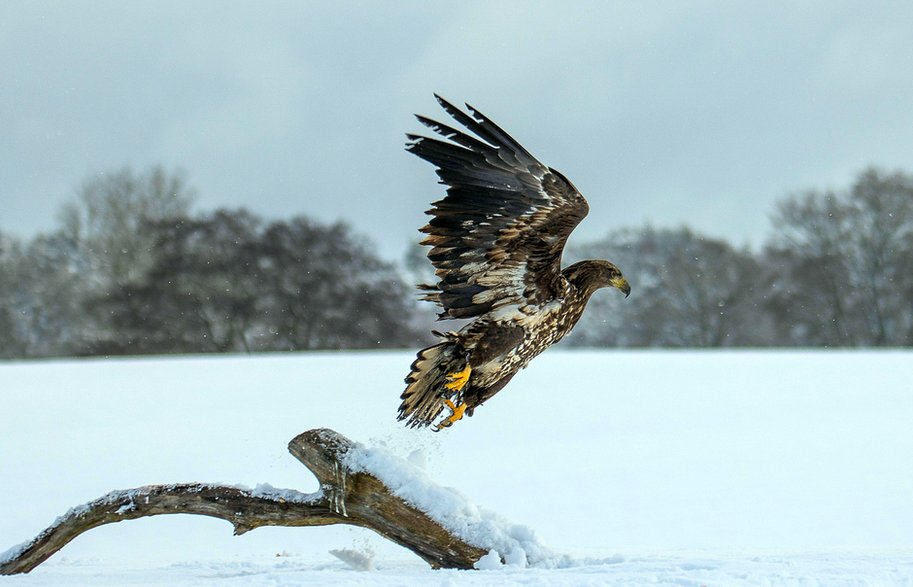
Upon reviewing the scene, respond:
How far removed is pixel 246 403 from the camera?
1264 centimetres

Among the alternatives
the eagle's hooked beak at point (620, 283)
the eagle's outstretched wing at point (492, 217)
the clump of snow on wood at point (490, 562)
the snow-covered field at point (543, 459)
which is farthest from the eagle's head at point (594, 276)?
the clump of snow on wood at point (490, 562)

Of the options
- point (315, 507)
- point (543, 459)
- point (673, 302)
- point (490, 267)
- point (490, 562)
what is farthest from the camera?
point (673, 302)

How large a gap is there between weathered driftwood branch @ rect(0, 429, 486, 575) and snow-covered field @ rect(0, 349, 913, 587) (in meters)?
0.21

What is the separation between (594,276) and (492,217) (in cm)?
78

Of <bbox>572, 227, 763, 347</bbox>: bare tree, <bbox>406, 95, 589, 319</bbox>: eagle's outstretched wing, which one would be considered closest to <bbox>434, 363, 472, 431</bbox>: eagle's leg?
<bbox>406, 95, 589, 319</bbox>: eagle's outstretched wing

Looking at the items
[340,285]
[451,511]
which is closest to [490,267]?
[451,511]

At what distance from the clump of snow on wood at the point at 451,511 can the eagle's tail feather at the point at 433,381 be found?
376mm

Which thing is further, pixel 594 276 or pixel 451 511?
pixel 594 276

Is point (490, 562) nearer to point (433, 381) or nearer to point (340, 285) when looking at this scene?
point (433, 381)

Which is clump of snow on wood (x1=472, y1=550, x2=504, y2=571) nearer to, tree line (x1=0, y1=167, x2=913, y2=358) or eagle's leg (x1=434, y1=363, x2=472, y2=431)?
eagle's leg (x1=434, y1=363, x2=472, y2=431)

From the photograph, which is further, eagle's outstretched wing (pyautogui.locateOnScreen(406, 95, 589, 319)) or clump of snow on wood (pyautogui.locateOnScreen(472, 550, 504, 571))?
eagle's outstretched wing (pyautogui.locateOnScreen(406, 95, 589, 319))

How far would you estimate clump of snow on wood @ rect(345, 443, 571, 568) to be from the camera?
4469 mm

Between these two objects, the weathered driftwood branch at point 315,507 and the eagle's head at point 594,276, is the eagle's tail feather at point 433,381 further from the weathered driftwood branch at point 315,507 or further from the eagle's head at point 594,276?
the eagle's head at point 594,276

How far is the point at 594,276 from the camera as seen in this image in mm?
5102
